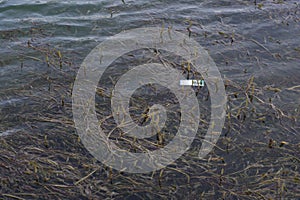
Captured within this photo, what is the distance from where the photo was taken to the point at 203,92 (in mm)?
5488

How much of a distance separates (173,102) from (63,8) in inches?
143

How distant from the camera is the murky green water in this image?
4137 mm

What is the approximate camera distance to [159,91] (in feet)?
18.0

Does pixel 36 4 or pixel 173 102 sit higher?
pixel 36 4

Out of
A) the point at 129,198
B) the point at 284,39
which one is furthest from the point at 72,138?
the point at 284,39

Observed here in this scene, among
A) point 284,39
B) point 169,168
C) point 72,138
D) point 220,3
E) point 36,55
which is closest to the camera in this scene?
point 169,168

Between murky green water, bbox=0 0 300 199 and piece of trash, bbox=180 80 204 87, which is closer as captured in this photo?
murky green water, bbox=0 0 300 199

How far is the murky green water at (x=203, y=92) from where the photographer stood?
4137 mm

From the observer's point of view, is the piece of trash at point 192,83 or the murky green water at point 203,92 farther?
the piece of trash at point 192,83

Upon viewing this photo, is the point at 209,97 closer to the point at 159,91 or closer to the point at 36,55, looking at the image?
the point at 159,91

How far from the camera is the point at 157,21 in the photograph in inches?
292

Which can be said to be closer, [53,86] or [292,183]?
[292,183]

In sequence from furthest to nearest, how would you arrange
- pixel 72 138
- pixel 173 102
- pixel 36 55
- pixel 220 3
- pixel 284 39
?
pixel 220 3 → pixel 284 39 → pixel 36 55 → pixel 173 102 → pixel 72 138

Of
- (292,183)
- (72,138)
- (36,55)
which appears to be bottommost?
(292,183)
